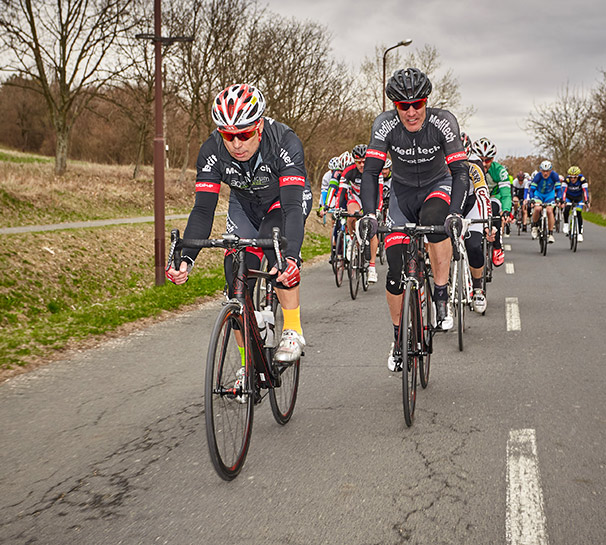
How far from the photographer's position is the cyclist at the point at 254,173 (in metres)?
3.88

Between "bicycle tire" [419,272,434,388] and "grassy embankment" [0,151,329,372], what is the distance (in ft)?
11.8

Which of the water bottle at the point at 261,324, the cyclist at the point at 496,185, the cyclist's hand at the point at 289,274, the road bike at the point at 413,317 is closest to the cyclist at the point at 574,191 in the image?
the cyclist at the point at 496,185

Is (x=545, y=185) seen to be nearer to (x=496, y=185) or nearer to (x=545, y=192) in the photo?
(x=545, y=192)

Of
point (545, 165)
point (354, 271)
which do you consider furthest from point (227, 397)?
point (545, 165)

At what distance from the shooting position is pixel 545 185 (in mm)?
16906

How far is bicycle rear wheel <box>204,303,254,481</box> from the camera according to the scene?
3.38m

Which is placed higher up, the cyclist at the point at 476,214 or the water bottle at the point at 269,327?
the cyclist at the point at 476,214

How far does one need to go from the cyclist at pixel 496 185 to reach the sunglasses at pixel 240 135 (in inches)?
211

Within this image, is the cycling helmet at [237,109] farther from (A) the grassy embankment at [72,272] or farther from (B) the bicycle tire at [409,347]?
(A) the grassy embankment at [72,272]

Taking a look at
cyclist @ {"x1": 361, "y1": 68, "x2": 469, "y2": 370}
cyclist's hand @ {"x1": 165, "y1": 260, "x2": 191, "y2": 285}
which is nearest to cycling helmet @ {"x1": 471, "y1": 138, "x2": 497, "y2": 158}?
cyclist @ {"x1": 361, "y1": 68, "x2": 469, "y2": 370}

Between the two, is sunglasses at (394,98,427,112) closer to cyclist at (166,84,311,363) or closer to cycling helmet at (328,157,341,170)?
cyclist at (166,84,311,363)

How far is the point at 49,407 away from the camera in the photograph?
502 cm

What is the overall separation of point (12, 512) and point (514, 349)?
4.84 meters

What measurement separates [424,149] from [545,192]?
1273 centimetres
